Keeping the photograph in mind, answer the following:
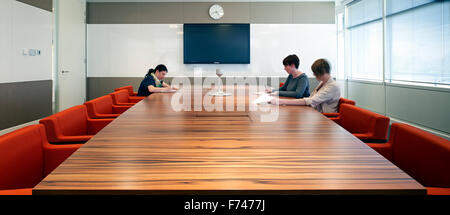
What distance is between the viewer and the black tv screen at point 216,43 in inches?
342

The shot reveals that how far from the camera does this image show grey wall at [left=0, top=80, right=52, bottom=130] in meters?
5.31

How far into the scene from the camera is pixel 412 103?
18.7 feet

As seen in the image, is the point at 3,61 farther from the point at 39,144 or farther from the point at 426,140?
the point at 426,140

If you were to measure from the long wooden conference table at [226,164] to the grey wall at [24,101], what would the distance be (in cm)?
441

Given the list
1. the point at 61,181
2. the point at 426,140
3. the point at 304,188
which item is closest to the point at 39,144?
the point at 61,181

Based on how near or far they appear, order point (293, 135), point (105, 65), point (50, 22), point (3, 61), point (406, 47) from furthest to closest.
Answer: point (105, 65), point (50, 22), point (406, 47), point (3, 61), point (293, 135)

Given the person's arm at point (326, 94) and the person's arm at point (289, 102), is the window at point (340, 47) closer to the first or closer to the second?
the person's arm at point (326, 94)

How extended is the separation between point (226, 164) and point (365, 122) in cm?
152

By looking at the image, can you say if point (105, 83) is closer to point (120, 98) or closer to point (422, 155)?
point (120, 98)

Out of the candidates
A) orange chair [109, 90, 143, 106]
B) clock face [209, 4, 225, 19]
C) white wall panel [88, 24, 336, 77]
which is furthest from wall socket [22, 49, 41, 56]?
clock face [209, 4, 225, 19]

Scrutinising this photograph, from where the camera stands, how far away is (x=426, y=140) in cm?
152
